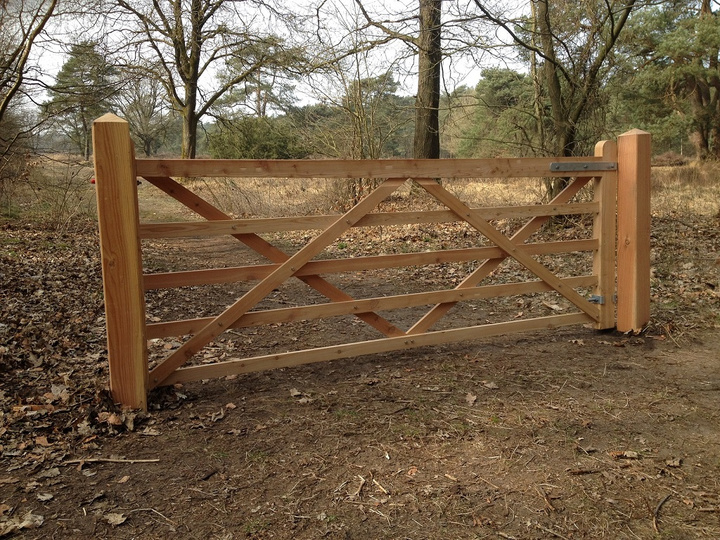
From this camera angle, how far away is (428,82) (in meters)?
12.0

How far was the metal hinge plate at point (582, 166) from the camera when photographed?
16.6ft

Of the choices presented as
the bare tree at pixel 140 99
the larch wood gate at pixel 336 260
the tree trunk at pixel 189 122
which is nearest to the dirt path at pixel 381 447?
the larch wood gate at pixel 336 260

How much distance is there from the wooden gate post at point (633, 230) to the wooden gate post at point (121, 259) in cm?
414

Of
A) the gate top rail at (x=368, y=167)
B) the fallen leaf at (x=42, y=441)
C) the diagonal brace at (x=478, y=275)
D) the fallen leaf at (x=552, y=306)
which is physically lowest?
the fallen leaf at (x=42, y=441)

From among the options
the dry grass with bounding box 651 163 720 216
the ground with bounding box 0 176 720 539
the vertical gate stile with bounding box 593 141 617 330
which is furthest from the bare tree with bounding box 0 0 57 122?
the dry grass with bounding box 651 163 720 216

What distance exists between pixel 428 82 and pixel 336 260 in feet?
28.3

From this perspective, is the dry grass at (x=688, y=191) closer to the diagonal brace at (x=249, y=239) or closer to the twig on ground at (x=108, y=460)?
the diagonal brace at (x=249, y=239)

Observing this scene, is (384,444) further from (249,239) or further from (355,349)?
(249,239)

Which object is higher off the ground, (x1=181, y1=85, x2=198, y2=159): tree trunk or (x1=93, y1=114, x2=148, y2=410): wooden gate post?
(x1=181, y1=85, x2=198, y2=159): tree trunk

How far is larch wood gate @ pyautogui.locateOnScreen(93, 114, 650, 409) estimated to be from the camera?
364cm

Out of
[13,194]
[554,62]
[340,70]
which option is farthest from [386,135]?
[13,194]

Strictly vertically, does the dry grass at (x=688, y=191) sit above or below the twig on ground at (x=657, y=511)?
above

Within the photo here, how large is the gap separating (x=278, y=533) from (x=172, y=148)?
164ft

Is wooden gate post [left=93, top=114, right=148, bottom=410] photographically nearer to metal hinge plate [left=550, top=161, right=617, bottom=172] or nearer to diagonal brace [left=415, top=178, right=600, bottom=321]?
diagonal brace [left=415, top=178, right=600, bottom=321]
